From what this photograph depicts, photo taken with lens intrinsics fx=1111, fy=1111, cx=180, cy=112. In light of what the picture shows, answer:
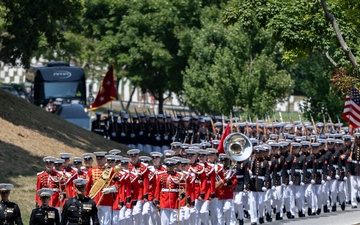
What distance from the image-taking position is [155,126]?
125 ft

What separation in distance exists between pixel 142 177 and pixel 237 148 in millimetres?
3461

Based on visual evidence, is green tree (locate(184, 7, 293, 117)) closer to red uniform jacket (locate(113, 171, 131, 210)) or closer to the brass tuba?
the brass tuba

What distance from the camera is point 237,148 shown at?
947 inches

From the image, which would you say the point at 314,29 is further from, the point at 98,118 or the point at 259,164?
the point at 98,118

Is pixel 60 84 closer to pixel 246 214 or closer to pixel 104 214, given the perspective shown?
pixel 246 214

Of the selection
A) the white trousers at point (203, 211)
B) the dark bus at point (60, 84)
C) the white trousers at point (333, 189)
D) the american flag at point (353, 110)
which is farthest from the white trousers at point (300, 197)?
the dark bus at point (60, 84)

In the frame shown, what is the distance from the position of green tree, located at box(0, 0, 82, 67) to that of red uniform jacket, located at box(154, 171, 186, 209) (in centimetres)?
1232

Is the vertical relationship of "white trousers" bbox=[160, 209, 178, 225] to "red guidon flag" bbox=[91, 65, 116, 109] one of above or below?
below

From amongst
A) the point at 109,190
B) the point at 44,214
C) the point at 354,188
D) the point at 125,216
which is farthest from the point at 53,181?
the point at 354,188

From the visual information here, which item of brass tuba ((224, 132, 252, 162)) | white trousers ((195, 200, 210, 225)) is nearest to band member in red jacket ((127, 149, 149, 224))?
white trousers ((195, 200, 210, 225))

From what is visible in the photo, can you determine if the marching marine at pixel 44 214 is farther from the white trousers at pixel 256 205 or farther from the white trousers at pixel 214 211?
the white trousers at pixel 256 205

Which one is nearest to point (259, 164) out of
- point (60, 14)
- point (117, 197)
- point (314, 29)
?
point (314, 29)

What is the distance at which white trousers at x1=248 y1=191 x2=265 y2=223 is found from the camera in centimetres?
2482

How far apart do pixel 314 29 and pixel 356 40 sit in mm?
1360
